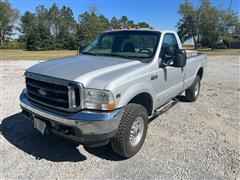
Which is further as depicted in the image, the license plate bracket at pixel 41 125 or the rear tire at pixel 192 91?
the rear tire at pixel 192 91

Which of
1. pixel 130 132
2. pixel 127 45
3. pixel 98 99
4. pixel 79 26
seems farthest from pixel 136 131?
pixel 79 26

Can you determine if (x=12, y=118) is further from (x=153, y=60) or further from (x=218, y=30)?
(x=218, y=30)

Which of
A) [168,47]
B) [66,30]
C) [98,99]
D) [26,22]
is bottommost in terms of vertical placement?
[98,99]

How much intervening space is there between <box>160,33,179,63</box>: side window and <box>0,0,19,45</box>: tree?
7036cm

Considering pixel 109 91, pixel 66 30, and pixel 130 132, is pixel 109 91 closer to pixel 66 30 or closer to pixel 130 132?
pixel 130 132

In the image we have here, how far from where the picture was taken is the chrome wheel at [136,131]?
3668mm

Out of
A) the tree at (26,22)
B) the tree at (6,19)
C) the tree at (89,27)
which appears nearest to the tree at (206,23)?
the tree at (89,27)

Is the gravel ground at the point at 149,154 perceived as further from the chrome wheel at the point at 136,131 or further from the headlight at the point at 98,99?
the headlight at the point at 98,99

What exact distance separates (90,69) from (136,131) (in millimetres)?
1257

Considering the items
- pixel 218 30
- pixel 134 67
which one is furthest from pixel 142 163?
pixel 218 30

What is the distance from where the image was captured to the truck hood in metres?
3.04

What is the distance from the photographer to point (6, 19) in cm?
6669

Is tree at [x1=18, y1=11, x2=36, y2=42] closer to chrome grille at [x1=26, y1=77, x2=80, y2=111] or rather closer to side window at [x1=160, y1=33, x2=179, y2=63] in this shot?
side window at [x1=160, y1=33, x2=179, y2=63]

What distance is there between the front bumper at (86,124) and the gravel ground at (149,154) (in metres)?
0.60
